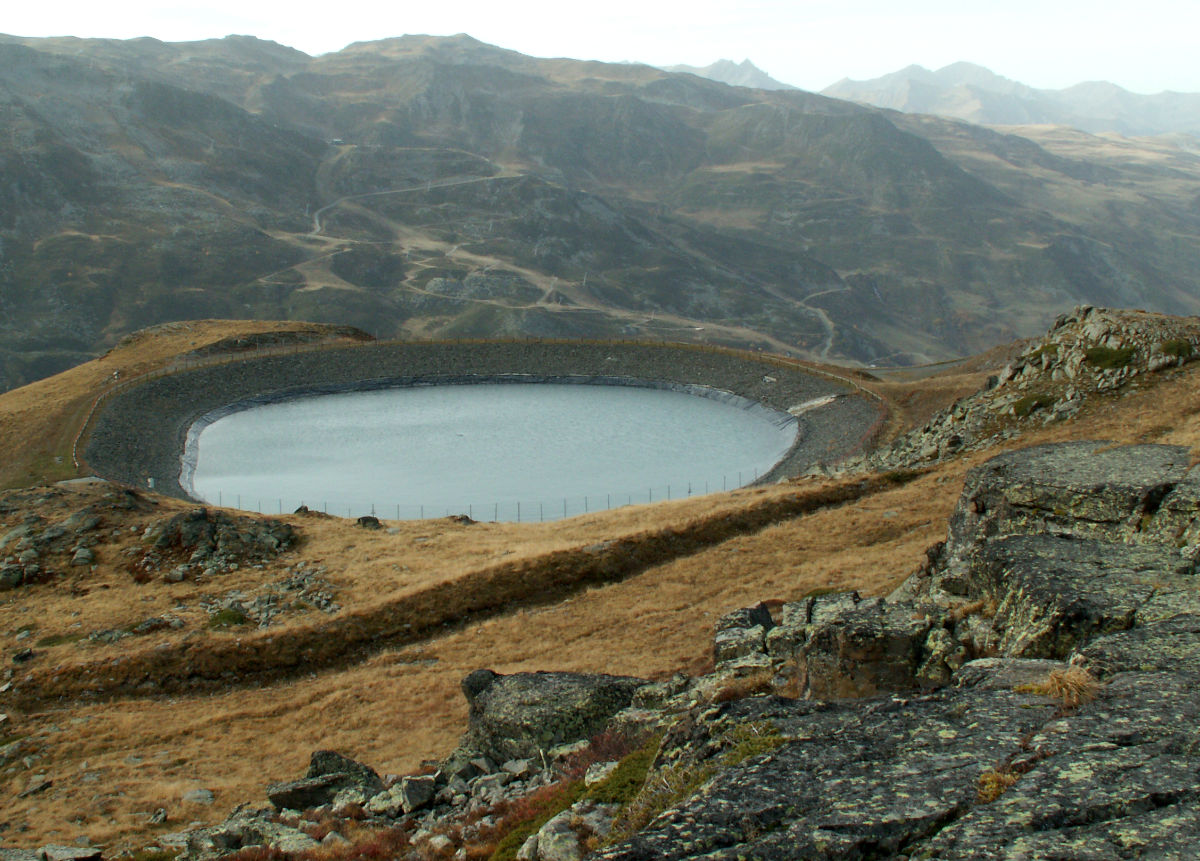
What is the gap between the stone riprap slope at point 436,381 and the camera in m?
71.9

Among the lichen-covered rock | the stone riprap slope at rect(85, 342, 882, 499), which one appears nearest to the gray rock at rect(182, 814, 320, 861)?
the lichen-covered rock

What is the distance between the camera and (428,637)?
36469mm

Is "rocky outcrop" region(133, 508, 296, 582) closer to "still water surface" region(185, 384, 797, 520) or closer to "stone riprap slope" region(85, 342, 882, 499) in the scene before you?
"still water surface" region(185, 384, 797, 520)

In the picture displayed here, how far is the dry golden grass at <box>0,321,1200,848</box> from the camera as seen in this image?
2611 cm

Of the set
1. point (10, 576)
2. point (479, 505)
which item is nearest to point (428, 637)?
point (10, 576)

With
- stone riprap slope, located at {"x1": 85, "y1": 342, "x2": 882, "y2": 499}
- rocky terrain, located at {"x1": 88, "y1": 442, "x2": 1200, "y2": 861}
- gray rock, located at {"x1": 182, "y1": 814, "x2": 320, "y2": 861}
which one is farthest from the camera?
stone riprap slope, located at {"x1": 85, "y1": 342, "x2": 882, "y2": 499}

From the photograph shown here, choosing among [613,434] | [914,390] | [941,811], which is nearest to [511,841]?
[941,811]

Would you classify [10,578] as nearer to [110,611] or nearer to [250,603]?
[110,611]

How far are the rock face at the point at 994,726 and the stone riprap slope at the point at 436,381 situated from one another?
47.8 meters

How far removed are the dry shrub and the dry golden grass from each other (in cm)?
1873

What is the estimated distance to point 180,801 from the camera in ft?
79.4

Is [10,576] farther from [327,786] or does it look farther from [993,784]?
[993,784]

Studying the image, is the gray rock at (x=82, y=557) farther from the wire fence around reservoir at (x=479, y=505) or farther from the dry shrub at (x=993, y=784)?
the dry shrub at (x=993, y=784)

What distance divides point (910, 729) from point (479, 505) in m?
53.2
